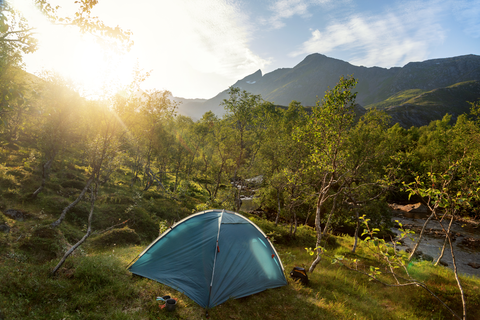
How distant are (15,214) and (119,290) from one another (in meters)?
9.91

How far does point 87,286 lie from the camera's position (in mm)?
8039

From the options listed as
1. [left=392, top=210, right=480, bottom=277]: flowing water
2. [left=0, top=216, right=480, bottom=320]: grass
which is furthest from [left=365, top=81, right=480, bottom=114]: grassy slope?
[left=0, top=216, right=480, bottom=320]: grass

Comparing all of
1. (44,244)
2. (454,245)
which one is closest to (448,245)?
(454,245)

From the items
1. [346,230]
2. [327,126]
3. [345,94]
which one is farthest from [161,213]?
[346,230]

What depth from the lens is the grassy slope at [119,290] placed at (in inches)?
279

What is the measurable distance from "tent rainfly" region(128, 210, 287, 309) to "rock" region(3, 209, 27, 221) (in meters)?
8.58

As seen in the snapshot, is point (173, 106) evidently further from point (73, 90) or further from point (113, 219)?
point (73, 90)

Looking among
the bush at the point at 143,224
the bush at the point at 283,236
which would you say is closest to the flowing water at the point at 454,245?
the bush at the point at 283,236

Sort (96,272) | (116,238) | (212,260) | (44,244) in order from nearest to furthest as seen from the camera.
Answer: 1. (96,272)
2. (212,260)
3. (44,244)
4. (116,238)

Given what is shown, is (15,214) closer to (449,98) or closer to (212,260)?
(212,260)

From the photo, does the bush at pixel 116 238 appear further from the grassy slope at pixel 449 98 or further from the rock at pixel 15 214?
the grassy slope at pixel 449 98

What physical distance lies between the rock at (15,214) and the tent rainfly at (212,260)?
8578 millimetres

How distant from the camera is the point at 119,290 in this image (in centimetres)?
826

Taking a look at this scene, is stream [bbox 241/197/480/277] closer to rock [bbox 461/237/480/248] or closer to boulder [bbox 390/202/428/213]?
rock [bbox 461/237/480/248]
